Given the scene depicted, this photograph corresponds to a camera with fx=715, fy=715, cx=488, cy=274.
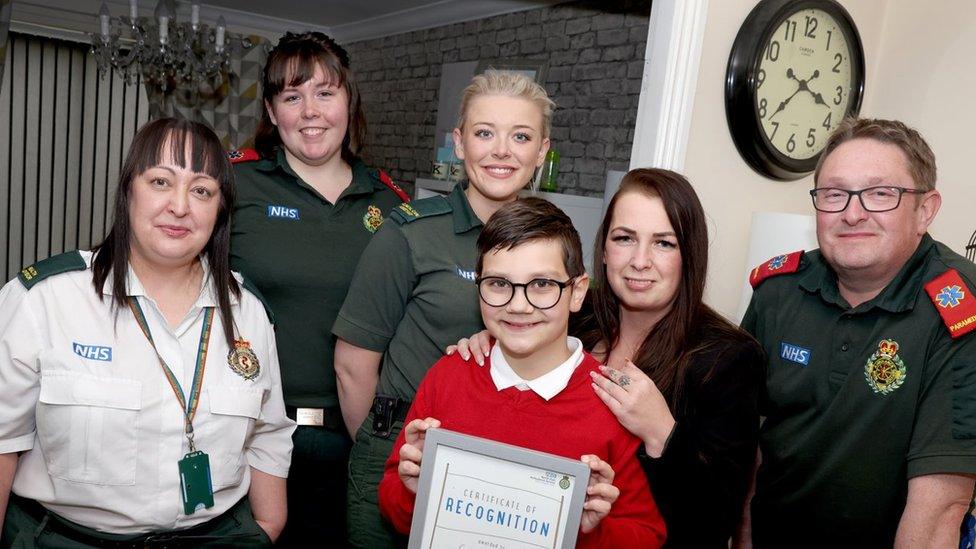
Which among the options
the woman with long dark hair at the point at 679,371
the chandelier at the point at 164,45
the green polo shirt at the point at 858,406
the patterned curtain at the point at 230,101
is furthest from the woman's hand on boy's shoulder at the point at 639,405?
the patterned curtain at the point at 230,101

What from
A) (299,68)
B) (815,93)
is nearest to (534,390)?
(299,68)

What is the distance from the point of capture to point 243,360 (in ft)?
5.55

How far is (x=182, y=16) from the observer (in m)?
6.54

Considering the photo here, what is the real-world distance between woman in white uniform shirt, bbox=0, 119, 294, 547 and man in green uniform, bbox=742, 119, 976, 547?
131 cm

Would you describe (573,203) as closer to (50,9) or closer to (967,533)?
(967,533)

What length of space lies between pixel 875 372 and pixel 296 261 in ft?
4.85

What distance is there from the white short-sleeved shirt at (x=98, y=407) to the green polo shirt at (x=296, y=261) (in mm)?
356

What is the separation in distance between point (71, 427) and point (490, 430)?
2.88 ft

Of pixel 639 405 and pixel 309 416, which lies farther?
pixel 309 416

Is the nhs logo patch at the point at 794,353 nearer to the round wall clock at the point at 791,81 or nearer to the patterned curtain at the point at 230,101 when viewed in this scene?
the round wall clock at the point at 791,81

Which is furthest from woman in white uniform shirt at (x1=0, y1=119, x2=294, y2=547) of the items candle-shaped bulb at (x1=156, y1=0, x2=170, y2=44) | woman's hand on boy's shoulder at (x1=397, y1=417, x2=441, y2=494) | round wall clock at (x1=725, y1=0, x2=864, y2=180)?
candle-shaped bulb at (x1=156, y1=0, x2=170, y2=44)

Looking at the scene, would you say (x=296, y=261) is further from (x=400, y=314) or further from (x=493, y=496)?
(x=493, y=496)

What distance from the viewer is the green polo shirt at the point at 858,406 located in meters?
1.53

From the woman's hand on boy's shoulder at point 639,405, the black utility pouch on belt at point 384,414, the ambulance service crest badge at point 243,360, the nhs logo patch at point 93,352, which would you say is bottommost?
the black utility pouch on belt at point 384,414
